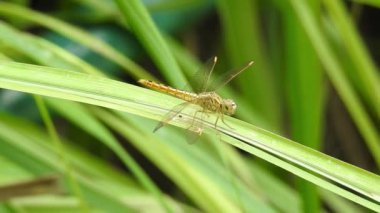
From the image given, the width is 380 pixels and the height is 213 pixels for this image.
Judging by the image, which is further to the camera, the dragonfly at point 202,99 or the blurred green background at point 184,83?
the blurred green background at point 184,83

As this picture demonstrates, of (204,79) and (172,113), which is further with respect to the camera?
(204,79)

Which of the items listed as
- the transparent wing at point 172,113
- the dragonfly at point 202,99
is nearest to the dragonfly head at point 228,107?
the dragonfly at point 202,99

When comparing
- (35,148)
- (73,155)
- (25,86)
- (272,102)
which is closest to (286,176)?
(272,102)

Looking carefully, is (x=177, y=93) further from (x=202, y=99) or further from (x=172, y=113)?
(x=172, y=113)

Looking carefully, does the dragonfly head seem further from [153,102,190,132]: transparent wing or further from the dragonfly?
[153,102,190,132]: transparent wing

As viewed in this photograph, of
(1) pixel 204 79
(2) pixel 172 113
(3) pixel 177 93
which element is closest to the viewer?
(2) pixel 172 113

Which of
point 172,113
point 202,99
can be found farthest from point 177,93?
point 172,113

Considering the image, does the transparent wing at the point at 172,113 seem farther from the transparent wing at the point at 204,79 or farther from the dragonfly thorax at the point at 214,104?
the transparent wing at the point at 204,79

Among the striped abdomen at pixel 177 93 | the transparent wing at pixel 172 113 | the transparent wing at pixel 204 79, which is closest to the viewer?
the transparent wing at pixel 172 113
